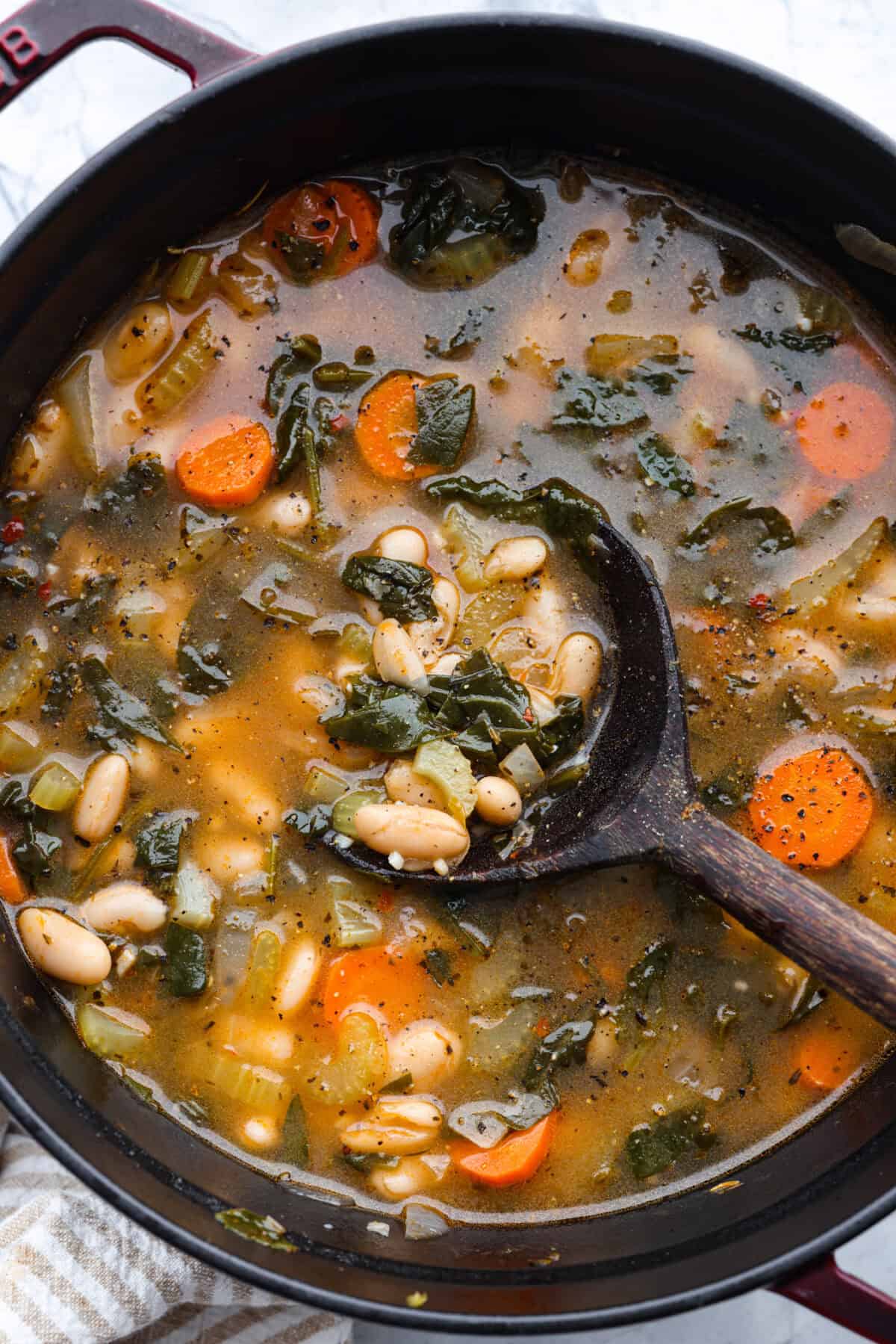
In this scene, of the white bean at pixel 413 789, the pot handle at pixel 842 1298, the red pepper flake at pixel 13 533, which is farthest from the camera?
the red pepper flake at pixel 13 533

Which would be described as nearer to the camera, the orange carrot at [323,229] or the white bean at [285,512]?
the white bean at [285,512]

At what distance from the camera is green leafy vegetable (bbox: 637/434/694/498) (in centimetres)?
289

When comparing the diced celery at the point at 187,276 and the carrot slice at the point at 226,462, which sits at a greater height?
the diced celery at the point at 187,276

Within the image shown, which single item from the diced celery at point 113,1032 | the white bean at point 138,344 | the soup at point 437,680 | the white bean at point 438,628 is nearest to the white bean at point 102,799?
Result: the soup at point 437,680

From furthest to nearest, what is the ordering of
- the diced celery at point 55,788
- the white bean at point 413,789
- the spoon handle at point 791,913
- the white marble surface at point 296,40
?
1. the white marble surface at point 296,40
2. the diced celery at point 55,788
3. the white bean at point 413,789
4. the spoon handle at point 791,913

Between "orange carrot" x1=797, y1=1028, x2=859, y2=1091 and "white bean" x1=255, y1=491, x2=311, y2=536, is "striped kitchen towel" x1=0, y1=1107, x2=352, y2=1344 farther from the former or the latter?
"white bean" x1=255, y1=491, x2=311, y2=536

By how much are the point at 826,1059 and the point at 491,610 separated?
1.29 metres

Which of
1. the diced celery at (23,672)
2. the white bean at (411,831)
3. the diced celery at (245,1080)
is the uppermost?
the white bean at (411,831)

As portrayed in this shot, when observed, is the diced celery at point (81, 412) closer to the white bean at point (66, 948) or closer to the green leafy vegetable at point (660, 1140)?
the white bean at point (66, 948)

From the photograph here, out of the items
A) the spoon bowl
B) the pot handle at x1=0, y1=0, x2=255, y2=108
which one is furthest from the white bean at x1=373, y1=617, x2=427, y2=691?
the pot handle at x1=0, y1=0, x2=255, y2=108

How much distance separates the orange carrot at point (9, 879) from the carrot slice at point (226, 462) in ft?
3.04

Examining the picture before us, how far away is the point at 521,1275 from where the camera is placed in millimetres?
2664

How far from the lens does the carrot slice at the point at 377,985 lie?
278cm

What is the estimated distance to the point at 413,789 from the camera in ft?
8.91
